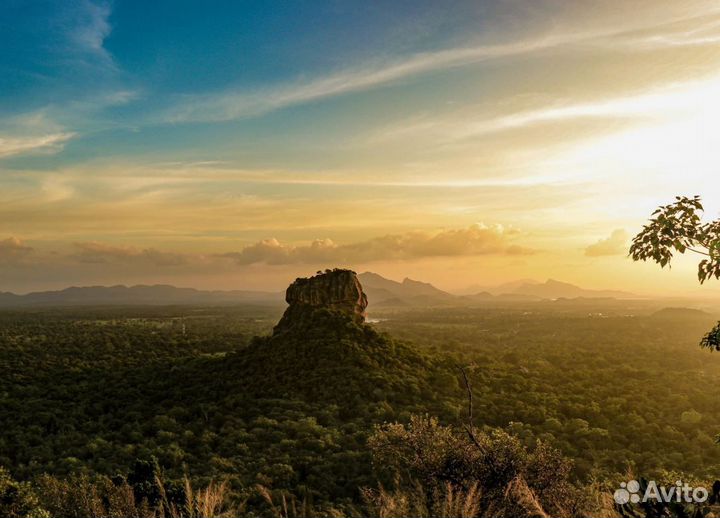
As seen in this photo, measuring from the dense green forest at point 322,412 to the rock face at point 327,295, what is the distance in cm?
→ 399

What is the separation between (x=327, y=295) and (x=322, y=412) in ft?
67.2

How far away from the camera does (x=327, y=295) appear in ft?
177

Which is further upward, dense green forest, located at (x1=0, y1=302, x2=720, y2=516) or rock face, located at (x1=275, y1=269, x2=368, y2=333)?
rock face, located at (x1=275, y1=269, x2=368, y2=333)

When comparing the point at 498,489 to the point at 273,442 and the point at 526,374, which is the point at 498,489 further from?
the point at 526,374

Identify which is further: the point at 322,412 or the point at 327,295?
the point at 327,295

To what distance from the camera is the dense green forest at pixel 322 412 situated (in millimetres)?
25000

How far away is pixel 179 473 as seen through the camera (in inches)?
981

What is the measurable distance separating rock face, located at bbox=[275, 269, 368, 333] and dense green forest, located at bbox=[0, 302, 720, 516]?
3993 mm

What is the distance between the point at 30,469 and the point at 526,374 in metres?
39.7

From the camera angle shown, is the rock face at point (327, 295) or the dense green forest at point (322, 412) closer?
the dense green forest at point (322, 412)

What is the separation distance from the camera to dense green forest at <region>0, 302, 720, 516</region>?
2500cm

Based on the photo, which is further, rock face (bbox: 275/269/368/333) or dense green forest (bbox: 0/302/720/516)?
rock face (bbox: 275/269/368/333)

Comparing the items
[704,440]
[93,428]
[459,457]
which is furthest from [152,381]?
[704,440]

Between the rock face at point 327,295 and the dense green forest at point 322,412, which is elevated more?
the rock face at point 327,295
